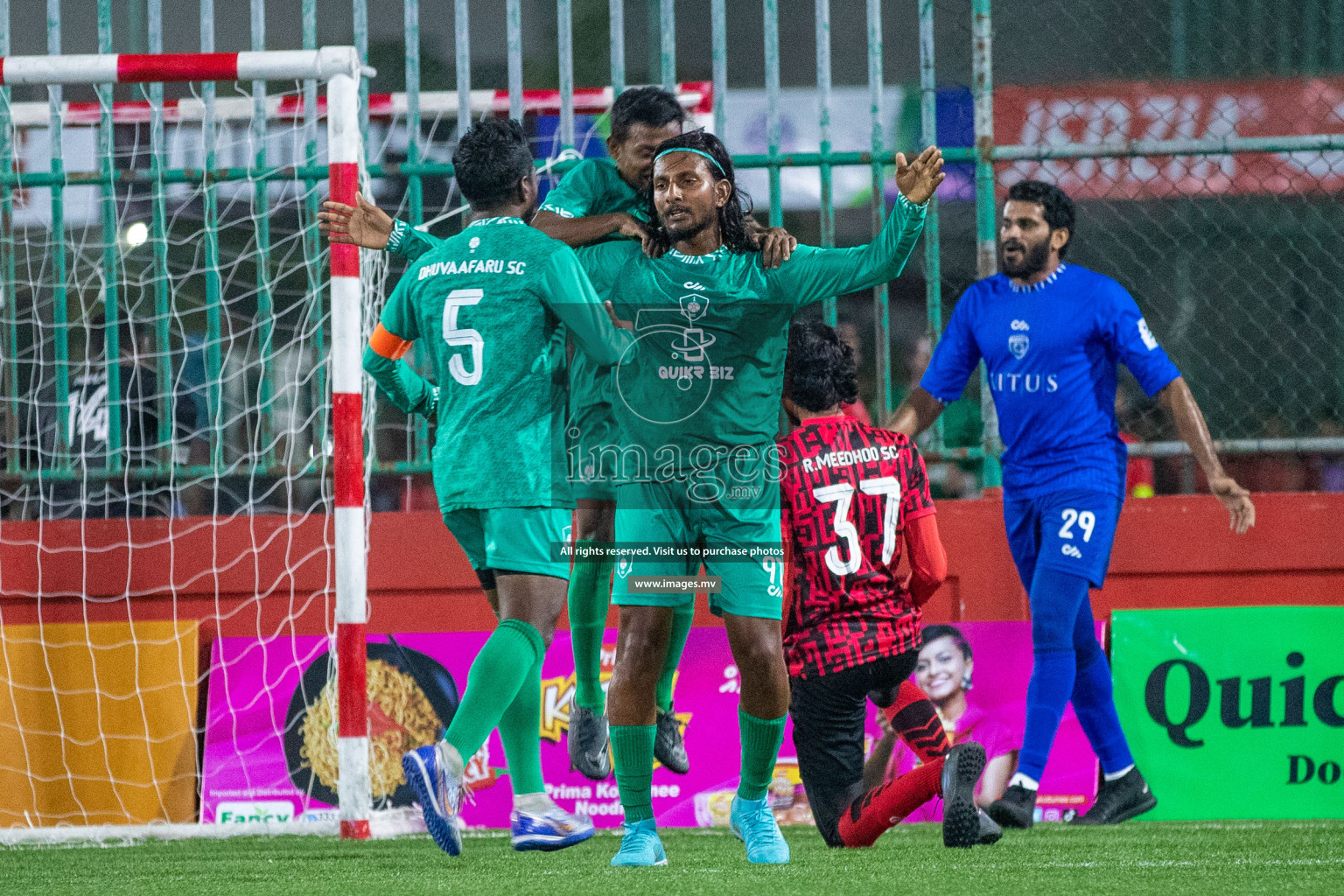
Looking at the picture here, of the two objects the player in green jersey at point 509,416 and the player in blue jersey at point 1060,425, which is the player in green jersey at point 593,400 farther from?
the player in blue jersey at point 1060,425

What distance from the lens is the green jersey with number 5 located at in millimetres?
3654

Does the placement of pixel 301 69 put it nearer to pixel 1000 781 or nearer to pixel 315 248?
pixel 315 248

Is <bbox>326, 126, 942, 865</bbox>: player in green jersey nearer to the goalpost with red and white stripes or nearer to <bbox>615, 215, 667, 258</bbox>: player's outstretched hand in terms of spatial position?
<bbox>615, 215, 667, 258</bbox>: player's outstretched hand

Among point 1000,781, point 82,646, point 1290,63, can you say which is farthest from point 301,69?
point 1290,63

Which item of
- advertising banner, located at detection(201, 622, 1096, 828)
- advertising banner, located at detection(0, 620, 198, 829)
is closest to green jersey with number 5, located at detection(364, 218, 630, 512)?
advertising banner, located at detection(201, 622, 1096, 828)

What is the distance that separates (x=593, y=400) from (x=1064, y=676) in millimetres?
1915

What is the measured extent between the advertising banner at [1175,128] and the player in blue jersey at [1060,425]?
37.5 inches

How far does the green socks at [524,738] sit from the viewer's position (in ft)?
12.3

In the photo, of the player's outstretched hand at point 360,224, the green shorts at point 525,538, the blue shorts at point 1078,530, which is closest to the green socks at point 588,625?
the green shorts at point 525,538

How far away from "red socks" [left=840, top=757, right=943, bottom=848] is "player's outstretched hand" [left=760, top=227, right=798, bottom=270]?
1.37 m

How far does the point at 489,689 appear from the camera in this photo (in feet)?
11.6

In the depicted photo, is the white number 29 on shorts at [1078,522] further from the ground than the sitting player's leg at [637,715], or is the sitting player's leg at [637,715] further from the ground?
the white number 29 on shorts at [1078,522]

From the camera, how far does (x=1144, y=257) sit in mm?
6270

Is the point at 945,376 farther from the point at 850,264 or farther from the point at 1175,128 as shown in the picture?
the point at 1175,128
